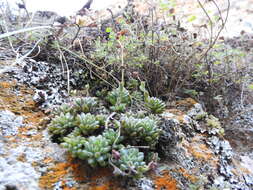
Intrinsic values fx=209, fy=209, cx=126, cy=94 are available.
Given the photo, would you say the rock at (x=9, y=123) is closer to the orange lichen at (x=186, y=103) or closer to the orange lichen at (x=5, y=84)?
the orange lichen at (x=5, y=84)

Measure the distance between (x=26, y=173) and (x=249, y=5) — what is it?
5.55 meters

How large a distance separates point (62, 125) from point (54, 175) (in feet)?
1.05

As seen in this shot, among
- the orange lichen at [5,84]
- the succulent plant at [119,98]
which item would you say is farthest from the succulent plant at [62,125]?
the orange lichen at [5,84]

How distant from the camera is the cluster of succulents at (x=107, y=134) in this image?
108 cm

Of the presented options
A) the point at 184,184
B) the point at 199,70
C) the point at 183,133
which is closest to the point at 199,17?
the point at 199,70

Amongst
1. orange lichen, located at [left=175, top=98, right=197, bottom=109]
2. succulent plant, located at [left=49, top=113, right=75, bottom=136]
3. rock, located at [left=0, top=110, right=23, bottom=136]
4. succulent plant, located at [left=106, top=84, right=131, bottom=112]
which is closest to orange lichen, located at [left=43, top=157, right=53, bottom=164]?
succulent plant, located at [left=49, top=113, right=75, bottom=136]

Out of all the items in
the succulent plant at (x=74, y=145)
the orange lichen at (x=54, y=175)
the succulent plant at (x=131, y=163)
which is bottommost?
the orange lichen at (x=54, y=175)

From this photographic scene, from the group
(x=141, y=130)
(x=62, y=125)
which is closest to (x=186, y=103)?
(x=141, y=130)

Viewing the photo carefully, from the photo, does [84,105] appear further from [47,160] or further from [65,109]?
[47,160]

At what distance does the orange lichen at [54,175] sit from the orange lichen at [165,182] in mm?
515

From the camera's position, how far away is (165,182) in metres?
1.22

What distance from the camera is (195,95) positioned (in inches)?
93.9

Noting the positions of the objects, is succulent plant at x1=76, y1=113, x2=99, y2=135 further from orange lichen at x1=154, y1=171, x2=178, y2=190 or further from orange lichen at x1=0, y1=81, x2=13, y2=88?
orange lichen at x1=0, y1=81, x2=13, y2=88

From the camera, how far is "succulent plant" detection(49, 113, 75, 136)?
130 centimetres
